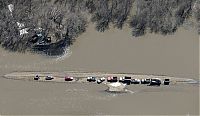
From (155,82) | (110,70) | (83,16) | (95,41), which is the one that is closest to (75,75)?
(110,70)

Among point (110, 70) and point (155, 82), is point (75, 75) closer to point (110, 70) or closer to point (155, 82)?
point (110, 70)

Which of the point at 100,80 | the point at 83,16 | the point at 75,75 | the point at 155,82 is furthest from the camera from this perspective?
the point at 83,16

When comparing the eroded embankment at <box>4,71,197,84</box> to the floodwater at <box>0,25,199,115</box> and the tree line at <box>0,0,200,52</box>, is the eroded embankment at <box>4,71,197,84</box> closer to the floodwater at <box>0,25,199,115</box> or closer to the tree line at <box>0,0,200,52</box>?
the floodwater at <box>0,25,199,115</box>

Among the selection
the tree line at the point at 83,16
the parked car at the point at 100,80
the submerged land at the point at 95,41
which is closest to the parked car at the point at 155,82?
the submerged land at the point at 95,41

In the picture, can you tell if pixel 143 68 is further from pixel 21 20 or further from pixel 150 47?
pixel 21 20

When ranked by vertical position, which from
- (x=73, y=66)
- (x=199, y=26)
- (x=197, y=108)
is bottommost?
(x=197, y=108)

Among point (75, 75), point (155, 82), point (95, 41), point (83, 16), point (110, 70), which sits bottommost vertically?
point (155, 82)

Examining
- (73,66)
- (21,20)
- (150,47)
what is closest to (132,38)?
(150,47)

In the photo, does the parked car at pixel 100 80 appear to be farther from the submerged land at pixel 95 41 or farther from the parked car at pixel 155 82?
the parked car at pixel 155 82
